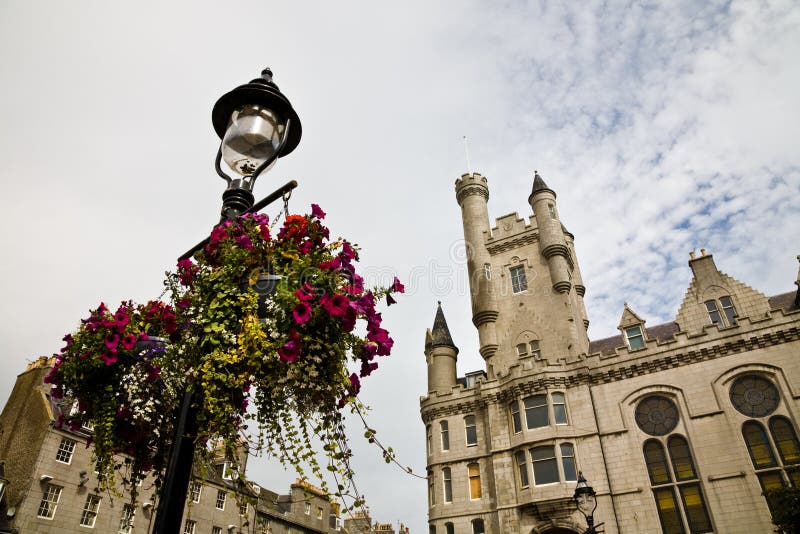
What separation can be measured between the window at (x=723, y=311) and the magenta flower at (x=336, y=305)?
31422mm

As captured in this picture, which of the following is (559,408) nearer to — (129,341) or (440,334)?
(440,334)

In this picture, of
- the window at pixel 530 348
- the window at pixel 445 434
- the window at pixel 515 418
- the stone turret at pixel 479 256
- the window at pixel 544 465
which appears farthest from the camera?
the stone turret at pixel 479 256

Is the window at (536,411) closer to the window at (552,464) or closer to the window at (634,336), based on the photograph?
the window at (552,464)

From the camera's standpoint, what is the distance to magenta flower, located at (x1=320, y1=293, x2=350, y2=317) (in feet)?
13.2

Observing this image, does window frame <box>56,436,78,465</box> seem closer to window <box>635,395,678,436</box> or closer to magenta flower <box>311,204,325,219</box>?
magenta flower <box>311,204,325,219</box>

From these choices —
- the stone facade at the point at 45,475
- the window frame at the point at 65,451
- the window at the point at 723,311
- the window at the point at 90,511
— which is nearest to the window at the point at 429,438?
the stone facade at the point at 45,475

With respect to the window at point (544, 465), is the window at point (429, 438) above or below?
above

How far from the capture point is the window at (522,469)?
28.3 metres

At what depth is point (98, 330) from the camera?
4.59 metres

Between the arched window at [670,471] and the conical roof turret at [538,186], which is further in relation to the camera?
the conical roof turret at [538,186]

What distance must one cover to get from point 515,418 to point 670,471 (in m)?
8.40

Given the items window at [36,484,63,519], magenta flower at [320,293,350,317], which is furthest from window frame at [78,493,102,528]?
magenta flower at [320,293,350,317]

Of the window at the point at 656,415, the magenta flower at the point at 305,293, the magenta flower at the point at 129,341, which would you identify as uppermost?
the window at the point at 656,415

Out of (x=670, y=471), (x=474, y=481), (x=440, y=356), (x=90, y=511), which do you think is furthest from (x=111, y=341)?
(x=440, y=356)
